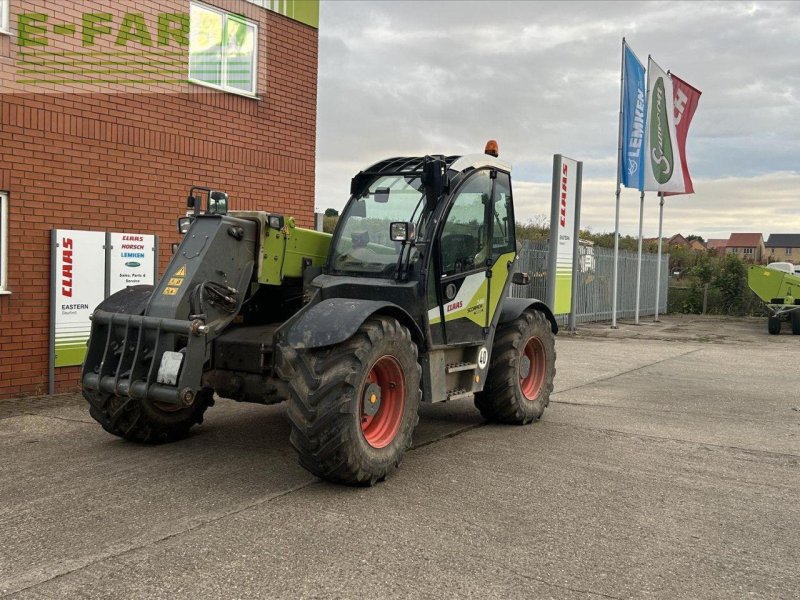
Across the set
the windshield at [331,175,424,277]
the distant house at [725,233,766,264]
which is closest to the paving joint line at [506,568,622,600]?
the windshield at [331,175,424,277]

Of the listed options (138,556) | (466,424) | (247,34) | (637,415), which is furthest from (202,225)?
(247,34)

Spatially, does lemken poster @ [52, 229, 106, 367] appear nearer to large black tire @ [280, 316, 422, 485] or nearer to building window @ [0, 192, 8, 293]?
building window @ [0, 192, 8, 293]

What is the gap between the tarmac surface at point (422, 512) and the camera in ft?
12.3

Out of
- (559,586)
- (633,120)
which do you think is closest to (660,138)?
(633,120)

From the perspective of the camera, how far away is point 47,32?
8625 millimetres

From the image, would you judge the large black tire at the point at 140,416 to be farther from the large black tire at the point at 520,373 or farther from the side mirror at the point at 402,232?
the large black tire at the point at 520,373

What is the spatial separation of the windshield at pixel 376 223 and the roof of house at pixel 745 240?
4698 inches

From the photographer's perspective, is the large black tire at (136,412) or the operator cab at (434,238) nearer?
the large black tire at (136,412)

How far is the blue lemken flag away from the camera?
714 inches

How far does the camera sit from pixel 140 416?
609 cm

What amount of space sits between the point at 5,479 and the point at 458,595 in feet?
11.4

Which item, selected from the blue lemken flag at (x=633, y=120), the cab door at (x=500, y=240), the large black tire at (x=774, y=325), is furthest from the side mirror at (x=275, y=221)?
the large black tire at (x=774, y=325)

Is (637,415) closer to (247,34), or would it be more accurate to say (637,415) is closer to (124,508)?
(124,508)

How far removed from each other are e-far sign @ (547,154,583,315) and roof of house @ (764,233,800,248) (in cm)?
11088
